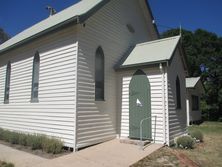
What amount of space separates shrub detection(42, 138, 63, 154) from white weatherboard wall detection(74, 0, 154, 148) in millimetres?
780

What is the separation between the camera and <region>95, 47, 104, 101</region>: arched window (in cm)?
1087

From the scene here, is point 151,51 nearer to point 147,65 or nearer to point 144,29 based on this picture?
point 147,65

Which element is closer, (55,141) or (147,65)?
(55,141)

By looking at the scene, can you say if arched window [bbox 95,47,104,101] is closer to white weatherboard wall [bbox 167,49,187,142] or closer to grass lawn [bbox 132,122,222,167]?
white weatherboard wall [bbox 167,49,187,142]

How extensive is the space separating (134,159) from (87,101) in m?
3.40

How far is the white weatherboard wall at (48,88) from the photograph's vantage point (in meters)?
9.84

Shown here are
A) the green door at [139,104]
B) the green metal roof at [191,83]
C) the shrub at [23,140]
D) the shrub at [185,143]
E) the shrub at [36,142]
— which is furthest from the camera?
the green metal roof at [191,83]

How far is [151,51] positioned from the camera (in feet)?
39.2

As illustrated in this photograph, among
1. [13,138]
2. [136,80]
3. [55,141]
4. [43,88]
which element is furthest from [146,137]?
[13,138]

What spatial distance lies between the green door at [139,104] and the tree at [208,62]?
22.1m

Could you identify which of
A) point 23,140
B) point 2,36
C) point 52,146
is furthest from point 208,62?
point 2,36

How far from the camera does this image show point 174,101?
11.2 metres

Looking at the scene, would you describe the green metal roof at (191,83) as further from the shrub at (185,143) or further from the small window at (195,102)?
the shrub at (185,143)

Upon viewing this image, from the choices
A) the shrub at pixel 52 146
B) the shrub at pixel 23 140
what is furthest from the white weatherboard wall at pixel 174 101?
the shrub at pixel 23 140
